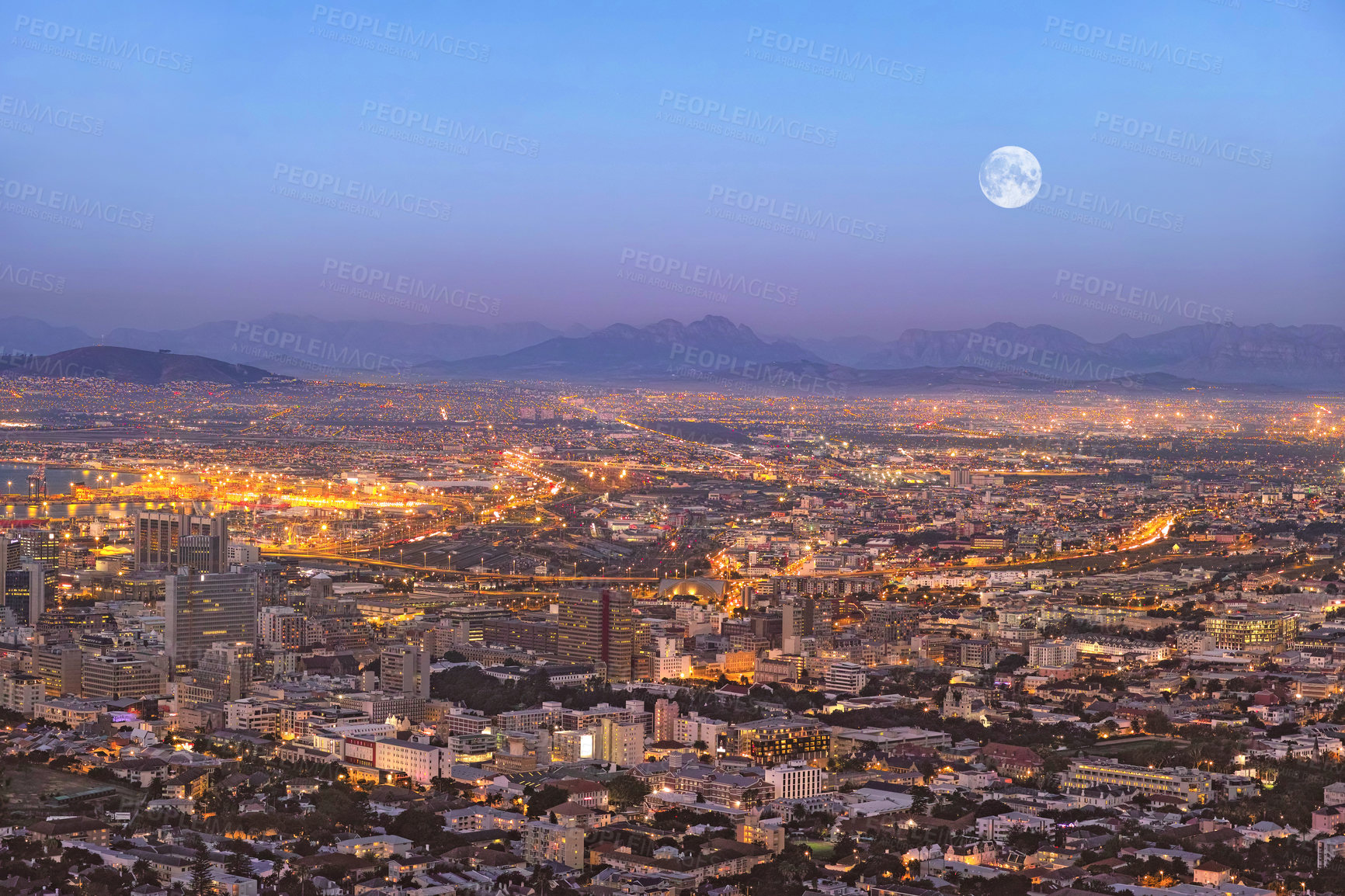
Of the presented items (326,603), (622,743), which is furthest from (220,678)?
(326,603)

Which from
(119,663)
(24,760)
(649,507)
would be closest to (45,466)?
(649,507)

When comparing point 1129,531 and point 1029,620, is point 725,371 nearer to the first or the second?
point 1129,531

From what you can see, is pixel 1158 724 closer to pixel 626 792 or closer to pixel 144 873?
pixel 626 792

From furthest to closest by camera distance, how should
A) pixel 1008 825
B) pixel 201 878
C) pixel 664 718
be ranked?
pixel 664 718 < pixel 1008 825 < pixel 201 878

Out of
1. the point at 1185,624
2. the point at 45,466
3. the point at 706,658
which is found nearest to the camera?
the point at 706,658

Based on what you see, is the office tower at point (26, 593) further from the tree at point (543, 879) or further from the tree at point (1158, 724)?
the tree at point (543, 879)

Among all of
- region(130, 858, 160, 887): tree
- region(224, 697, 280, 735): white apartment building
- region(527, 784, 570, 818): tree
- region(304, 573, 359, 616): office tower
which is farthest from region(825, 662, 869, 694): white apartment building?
region(130, 858, 160, 887): tree
